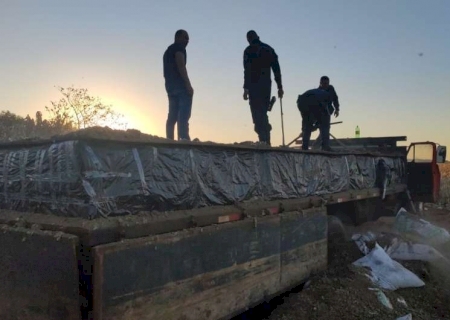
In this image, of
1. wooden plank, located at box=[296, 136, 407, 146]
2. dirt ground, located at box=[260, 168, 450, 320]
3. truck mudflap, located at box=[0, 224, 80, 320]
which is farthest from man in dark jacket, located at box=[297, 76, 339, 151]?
truck mudflap, located at box=[0, 224, 80, 320]

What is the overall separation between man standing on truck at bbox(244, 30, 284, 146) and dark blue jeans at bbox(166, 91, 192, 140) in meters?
1.18

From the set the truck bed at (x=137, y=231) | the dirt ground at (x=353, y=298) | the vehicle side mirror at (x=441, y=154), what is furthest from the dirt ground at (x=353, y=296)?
the vehicle side mirror at (x=441, y=154)

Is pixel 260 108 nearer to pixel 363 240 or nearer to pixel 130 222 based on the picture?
pixel 363 240

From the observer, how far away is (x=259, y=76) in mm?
6500

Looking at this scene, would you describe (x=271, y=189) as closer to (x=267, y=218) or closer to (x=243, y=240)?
(x=267, y=218)

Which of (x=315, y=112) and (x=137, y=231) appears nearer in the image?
(x=137, y=231)

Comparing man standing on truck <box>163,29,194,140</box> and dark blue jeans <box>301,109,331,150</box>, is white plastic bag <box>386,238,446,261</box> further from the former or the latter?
man standing on truck <box>163,29,194,140</box>

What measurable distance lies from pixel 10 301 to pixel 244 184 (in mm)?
2113

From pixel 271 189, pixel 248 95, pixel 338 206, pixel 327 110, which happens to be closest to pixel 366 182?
pixel 338 206

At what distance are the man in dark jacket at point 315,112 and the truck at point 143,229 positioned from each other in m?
3.39

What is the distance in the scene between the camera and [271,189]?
4.34 m

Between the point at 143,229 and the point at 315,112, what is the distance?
553cm

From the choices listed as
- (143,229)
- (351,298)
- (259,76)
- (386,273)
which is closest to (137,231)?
(143,229)

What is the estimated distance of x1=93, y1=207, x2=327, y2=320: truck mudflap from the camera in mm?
2555
